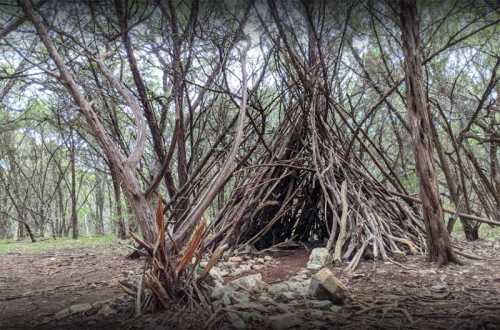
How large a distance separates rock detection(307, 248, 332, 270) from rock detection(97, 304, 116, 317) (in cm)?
127

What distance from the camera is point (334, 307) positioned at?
5.06 ft

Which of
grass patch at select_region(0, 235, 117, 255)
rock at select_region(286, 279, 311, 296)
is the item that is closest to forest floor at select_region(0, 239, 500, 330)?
rock at select_region(286, 279, 311, 296)

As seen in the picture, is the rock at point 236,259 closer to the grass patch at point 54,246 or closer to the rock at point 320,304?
the rock at point 320,304

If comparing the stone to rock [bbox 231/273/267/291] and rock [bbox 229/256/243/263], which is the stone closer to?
rock [bbox 231/273/267/291]

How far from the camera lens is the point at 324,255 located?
252 centimetres

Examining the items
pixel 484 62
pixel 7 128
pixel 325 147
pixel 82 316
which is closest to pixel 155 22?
pixel 82 316

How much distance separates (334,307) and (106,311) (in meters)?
1.00

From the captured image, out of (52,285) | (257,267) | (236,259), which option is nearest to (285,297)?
(257,267)

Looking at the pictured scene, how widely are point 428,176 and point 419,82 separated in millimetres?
581

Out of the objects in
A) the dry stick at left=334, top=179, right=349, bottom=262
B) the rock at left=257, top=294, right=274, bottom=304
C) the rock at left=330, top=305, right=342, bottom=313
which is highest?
the dry stick at left=334, top=179, right=349, bottom=262

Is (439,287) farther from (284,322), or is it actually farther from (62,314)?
(62,314)

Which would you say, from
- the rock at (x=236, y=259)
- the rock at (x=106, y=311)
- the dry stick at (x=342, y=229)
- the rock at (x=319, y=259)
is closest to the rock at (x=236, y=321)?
the rock at (x=106, y=311)

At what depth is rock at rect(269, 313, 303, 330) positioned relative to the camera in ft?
4.17

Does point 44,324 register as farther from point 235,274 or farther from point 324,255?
point 324,255
